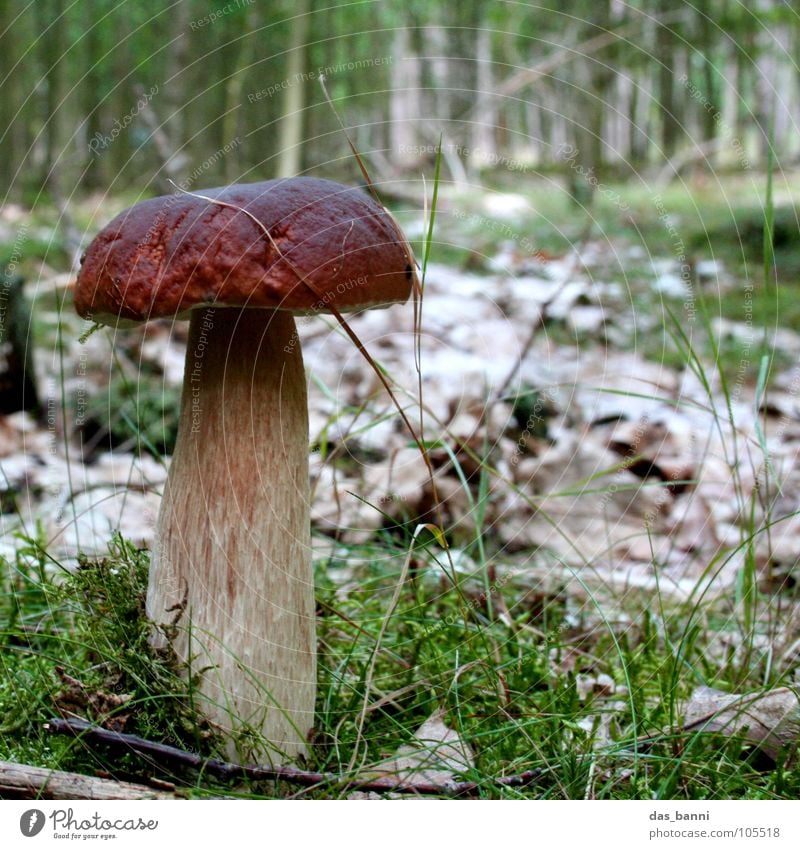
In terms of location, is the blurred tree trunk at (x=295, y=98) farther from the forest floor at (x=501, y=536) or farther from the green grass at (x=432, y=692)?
the green grass at (x=432, y=692)

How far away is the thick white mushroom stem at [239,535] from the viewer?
3.71 ft

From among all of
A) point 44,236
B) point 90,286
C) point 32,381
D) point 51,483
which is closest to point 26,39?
point 44,236

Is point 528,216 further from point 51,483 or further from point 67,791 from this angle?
point 67,791

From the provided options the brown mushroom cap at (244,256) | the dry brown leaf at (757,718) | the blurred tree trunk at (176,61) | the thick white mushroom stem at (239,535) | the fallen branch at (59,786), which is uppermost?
the blurred tree trunk at (176,61)

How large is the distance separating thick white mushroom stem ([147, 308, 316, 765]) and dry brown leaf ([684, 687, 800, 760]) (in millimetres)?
595

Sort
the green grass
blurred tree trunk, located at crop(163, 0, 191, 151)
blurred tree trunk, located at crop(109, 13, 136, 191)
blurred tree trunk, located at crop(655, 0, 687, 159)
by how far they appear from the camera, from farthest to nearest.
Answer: blurred tree trunk, located at crop(109, 13, 136, 191)
blurred tree trunk, located at crop(655, 0, 687, 159)
blurred tree trunk, located at crop(163, 0, 191, 151)
the green grass

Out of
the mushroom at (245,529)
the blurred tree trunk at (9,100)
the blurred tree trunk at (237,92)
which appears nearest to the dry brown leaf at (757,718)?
the mushroom at (245,529)

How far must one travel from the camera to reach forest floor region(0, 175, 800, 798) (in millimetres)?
1108

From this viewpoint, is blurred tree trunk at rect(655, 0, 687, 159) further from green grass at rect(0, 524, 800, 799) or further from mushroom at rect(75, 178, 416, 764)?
mushroom at rect(75, 178, 416, 764)

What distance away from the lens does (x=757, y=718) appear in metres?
1.14

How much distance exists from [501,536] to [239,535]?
3.56ft

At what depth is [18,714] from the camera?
1134 mm

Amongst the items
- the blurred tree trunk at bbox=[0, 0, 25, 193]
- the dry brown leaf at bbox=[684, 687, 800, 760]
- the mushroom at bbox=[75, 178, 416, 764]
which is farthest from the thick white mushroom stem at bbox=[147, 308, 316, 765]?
the blurred tree trunk at bbox=[0, 0, 25, 193]

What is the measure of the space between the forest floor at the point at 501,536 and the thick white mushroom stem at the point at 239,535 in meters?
0.06
